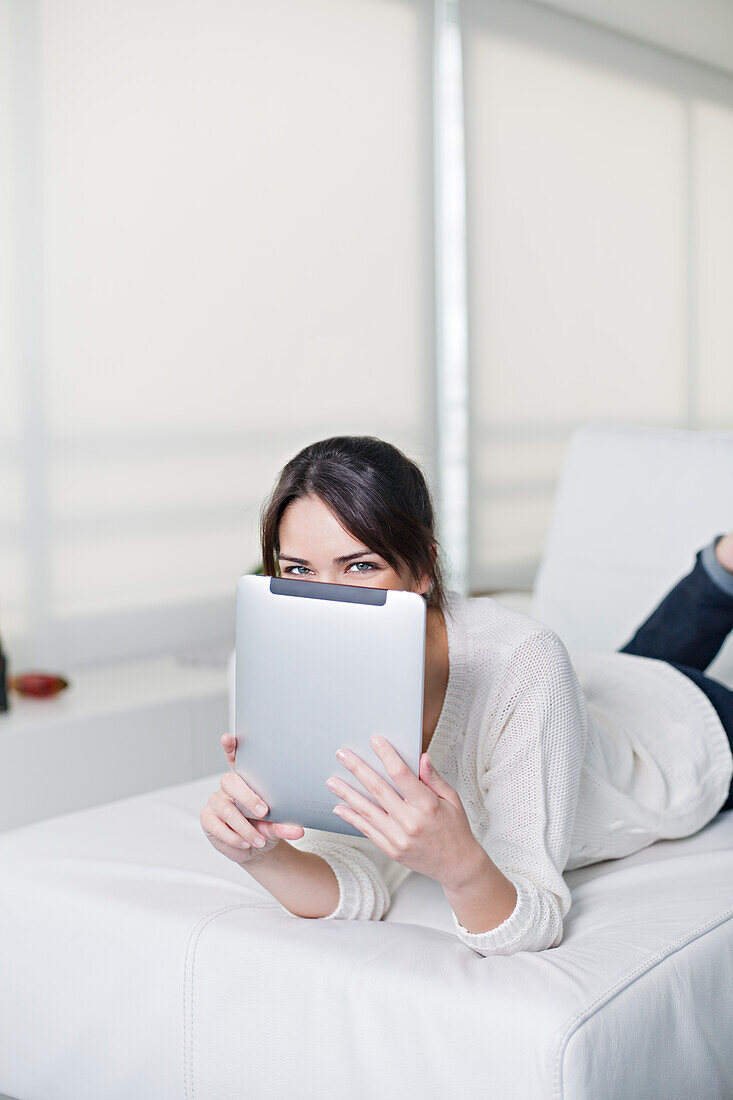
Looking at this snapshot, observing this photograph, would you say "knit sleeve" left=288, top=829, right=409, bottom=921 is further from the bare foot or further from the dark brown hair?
the bare foot

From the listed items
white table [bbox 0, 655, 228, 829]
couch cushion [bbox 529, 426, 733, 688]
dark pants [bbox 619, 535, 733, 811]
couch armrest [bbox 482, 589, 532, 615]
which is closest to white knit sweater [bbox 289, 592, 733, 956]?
dark pants [bbox 619, 535, 733, 811]

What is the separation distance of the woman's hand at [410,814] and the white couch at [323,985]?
0.14 metres

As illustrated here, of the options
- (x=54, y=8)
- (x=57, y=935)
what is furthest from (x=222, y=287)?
(x=57, y=935)

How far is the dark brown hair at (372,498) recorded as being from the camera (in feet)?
4.34

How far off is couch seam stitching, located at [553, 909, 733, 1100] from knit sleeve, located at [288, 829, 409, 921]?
0.38 metres

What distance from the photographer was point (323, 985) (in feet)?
4.14

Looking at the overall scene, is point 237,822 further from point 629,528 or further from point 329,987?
point 629,528

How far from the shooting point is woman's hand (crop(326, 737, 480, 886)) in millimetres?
1146

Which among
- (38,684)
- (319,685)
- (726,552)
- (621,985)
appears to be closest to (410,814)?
(319,685)

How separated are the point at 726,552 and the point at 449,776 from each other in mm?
806

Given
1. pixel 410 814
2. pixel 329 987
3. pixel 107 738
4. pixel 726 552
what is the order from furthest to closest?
pixel 107 738 < pixel 726 552 < pixel 329 987 < pixel 410 814

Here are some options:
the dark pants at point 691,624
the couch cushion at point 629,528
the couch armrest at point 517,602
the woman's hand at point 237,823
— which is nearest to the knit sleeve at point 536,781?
the woman's hand at point 237,823

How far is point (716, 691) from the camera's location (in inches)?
76.3

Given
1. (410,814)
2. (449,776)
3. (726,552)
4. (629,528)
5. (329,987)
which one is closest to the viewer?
(410,814)
